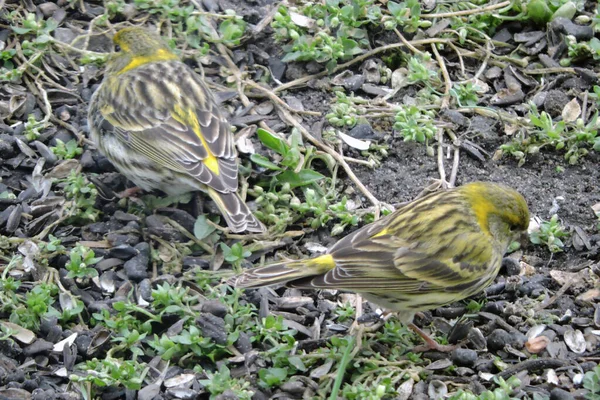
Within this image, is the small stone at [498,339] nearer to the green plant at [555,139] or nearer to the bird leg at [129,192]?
the green plant at [555,139]

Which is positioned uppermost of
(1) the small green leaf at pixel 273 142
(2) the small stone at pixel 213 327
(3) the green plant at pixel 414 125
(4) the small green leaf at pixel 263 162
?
(3) the green plant at pixel 414 125

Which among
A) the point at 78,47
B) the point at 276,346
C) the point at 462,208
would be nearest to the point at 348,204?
the point at 462,208

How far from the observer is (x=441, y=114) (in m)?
6.87

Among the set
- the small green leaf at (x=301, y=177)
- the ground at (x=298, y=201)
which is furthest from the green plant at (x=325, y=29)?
the small green leaf at (x=301, y=177)

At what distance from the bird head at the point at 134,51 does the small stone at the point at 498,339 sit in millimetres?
2949

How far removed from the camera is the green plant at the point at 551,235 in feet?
19.5

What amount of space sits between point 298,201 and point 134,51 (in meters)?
1.63

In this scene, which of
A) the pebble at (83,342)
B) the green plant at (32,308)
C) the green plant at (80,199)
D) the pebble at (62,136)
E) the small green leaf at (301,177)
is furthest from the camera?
the pebble at (62,136)

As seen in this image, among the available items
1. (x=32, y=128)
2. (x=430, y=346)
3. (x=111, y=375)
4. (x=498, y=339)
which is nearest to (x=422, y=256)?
(x=430, y=346)

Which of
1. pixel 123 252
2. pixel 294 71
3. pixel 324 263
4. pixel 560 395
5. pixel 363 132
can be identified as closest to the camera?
pixel 560 395

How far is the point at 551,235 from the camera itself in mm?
5930

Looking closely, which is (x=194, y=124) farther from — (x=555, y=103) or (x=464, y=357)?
(x=555, y=103)

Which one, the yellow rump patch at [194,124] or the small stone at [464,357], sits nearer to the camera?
the small stone at [464,357]

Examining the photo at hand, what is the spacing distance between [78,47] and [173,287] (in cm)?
244
